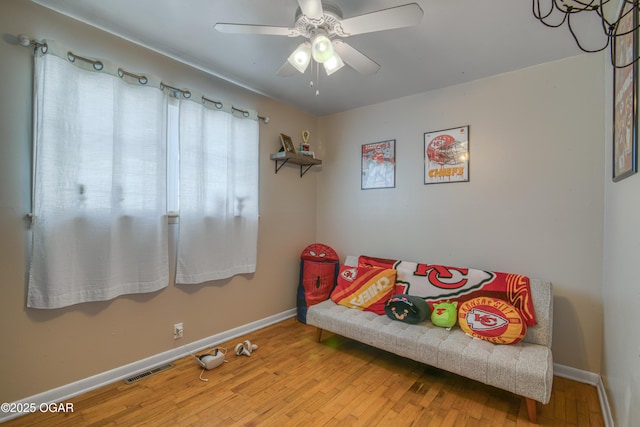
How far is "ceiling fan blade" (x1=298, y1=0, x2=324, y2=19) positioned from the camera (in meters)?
1.34

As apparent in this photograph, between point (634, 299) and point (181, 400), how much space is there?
2.48 metres

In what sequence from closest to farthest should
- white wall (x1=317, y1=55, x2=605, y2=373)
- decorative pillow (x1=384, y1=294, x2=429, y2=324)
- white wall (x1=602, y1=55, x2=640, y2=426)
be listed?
white wall (x1=602, y1=55, x2=640, y2=426)
white wall (x1=317, y1=55, x2=605, y2=373)
decorative pillow (x1=384, y1=294, x2=429, y2=324)

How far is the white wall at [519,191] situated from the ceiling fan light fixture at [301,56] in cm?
161

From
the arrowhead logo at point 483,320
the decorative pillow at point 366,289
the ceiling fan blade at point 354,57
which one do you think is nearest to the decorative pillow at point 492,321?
the arrowhead logo at point 483,320

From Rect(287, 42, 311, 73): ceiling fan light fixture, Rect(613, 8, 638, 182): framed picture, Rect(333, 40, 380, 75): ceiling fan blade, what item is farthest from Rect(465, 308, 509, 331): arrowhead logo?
Rect(287, 42, 311, 73): ceiling fan light fixture

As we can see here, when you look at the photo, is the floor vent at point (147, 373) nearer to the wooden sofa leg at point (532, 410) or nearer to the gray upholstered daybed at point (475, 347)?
the gray upholstered daybed at point (475, 347)

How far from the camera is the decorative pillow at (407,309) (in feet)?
7.64

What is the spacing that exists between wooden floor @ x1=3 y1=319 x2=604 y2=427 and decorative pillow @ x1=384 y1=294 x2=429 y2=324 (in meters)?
0.38

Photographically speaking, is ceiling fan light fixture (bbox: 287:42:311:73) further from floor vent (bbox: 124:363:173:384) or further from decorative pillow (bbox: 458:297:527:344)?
floor vent (bbox: 124:363:173:384)

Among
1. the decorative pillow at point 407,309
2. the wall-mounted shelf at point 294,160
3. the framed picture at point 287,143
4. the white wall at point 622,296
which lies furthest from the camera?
the framed picture at point 287,143

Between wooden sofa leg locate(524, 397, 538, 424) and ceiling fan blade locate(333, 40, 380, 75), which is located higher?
ceiling fan blade locate(333, 40, 380, 75)

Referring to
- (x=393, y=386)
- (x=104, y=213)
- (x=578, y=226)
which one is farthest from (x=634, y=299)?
(x=104, y=213)

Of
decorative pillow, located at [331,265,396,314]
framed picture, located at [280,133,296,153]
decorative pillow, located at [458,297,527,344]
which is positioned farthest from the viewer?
framed picture, located at [280,133,296,153]

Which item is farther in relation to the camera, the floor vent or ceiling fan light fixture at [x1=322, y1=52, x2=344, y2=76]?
the floor vent
